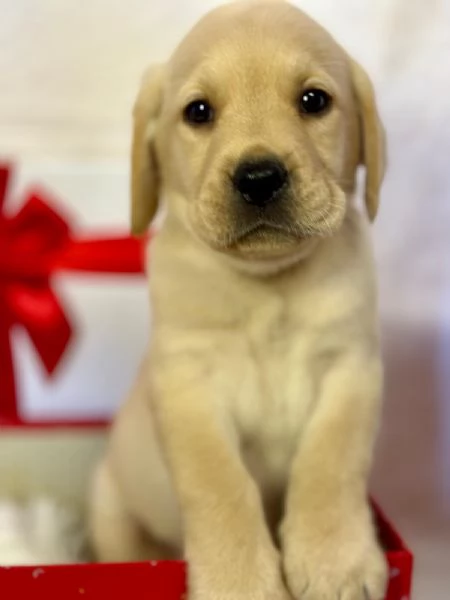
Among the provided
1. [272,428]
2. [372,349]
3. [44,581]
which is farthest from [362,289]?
[44,581]

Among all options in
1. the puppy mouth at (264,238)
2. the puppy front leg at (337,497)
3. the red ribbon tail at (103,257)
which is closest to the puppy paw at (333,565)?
the puppy front leg at (337,497)

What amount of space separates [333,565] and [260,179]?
42 cm

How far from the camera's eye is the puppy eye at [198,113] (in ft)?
3.57

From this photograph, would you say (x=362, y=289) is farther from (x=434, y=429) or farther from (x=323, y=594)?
(x=434, y=429)

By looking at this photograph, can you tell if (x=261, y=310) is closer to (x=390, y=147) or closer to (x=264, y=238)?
(x=264, y=238)

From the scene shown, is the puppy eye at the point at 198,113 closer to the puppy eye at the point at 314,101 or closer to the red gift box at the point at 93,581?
the puppy eye at the point at 314,101

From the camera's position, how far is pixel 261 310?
1122mm

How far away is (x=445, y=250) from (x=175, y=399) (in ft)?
2.61

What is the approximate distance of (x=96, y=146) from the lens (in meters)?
1.77

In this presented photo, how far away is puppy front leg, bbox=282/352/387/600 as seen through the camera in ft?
3.25

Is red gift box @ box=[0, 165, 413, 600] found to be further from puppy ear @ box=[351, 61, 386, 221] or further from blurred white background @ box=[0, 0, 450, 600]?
puppy ear @ box=[351, 61, 386, 221]

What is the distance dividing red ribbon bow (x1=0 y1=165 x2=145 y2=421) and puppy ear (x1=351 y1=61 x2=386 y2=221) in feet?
1.56

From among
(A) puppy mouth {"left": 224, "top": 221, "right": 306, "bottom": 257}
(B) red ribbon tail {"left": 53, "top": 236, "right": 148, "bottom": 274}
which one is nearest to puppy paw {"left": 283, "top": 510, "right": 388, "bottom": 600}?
(A) puppy mouth {"left": 224, "top": 221, "right": 306, "bottom": 257}

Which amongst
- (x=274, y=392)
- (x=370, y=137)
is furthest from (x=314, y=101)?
(x=274, y=392)
